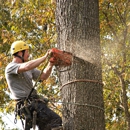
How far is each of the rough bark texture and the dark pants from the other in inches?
10.7

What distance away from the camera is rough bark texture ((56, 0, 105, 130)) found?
3.40 metres

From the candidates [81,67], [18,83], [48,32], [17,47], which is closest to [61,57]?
[81,67]

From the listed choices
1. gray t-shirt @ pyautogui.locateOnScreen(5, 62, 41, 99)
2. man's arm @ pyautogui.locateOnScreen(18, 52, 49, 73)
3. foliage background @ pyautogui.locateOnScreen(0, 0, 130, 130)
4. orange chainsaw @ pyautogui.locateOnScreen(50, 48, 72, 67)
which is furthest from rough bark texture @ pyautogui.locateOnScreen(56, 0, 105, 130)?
foliage background @ pyautogui.locateOnScreen(0, 0, 130, 130)

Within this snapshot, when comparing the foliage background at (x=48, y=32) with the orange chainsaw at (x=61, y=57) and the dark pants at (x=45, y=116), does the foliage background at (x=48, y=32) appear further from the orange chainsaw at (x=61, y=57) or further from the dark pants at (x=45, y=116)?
the orange chainsaw at (x=61, y=57)

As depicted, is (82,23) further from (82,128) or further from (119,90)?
(119,90)

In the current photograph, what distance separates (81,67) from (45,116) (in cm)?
67

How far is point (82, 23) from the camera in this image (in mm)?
3594

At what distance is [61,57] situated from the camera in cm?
349

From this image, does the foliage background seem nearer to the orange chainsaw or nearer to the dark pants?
the dark pants

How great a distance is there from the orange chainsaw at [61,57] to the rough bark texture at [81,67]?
57mm

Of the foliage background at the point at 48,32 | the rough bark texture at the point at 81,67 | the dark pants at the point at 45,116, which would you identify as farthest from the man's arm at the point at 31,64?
the foliage background at the point at 48,32

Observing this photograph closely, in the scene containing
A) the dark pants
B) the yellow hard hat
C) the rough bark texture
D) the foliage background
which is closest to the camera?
the rough bark texture

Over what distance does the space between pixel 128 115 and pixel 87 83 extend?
17.6ft

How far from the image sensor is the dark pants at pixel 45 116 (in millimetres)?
3739
